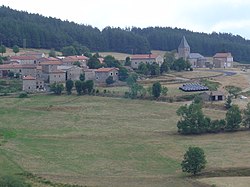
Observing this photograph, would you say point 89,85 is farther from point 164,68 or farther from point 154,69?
point 164,68

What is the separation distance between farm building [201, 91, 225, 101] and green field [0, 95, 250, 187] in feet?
17.5

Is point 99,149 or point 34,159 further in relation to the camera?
point 99,149

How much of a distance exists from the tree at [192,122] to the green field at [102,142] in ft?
3.79

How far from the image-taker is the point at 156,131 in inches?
2020

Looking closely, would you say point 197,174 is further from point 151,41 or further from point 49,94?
point 151,41

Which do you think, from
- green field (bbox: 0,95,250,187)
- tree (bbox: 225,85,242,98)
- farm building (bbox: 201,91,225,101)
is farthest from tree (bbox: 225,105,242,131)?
tree (bbox: 225,85,242,98)

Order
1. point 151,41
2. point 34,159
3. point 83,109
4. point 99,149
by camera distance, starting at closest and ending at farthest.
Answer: point 34,159, point 99,149, point 83,109, point 151,41

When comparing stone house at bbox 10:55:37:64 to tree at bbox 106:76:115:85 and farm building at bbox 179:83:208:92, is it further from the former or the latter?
farm building at bbox 179:83:208:92

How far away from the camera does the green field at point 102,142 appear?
36.4 meters

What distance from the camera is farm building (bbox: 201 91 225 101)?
6706cm

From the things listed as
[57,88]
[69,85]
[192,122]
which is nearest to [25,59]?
[57,88]

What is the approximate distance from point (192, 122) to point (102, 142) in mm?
9031

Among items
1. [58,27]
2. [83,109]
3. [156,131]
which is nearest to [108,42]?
[58,27]

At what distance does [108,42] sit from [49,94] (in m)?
73.2
